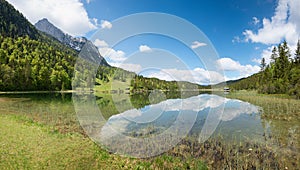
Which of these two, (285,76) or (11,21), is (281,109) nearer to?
(285,76)

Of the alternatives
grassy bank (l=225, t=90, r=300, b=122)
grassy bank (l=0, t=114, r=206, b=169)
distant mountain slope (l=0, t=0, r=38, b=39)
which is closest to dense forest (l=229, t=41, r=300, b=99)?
grassy bank (l=225, t=90, r=300, b=122)

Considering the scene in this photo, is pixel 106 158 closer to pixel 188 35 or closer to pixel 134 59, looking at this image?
pixel 134 59

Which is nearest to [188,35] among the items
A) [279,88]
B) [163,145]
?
[163,145]

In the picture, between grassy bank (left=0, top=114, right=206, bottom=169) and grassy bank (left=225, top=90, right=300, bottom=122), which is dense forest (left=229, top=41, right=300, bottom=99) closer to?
grassy bank (left=225, top=90, right=300, bottom=122)

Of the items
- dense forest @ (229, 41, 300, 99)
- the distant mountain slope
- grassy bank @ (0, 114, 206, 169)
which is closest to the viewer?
grassy bank @ (0, 114, 206, 169)

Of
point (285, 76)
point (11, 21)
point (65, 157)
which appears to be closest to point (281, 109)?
point (65, 157)

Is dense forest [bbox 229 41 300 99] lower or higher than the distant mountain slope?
lower

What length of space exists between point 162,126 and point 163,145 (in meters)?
5.56

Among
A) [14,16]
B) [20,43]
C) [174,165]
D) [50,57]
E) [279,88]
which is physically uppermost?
[14,16]

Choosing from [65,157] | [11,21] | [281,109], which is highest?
[11,21]

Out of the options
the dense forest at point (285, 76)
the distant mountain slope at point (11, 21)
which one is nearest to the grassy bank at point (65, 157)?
the dense forest at point (285, 76)

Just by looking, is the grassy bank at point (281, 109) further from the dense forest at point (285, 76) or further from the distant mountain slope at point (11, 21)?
the distant mountain slope at point (11, 21)

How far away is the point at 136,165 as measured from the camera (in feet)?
26.6

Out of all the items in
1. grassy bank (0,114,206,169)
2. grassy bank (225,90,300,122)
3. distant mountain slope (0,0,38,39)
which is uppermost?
distant mountain slope (0,0,38,39)
